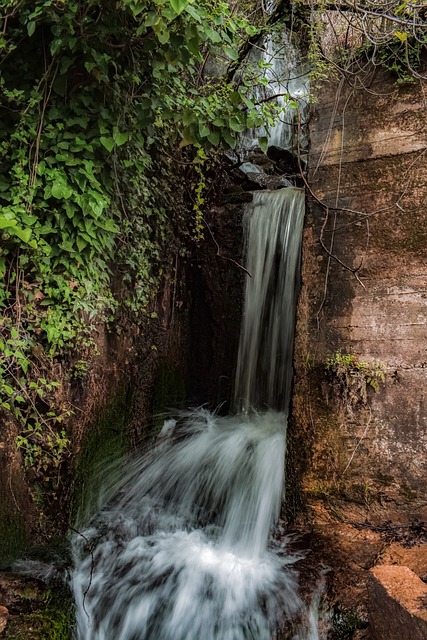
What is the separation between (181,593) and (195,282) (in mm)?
3986

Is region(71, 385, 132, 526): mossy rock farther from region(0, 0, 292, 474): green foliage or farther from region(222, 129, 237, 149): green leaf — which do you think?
region(222, 129, 237, 149): green leaf

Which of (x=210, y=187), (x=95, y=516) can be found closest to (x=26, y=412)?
(x=95, y=516)

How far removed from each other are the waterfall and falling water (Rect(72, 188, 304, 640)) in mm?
13

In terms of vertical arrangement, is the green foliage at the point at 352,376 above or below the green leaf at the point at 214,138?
below

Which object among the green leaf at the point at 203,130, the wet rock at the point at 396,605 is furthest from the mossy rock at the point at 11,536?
the green leaf at the point at 203,130

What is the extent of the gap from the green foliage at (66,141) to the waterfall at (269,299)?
6.31 feet

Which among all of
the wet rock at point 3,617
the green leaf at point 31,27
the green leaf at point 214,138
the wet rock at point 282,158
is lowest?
the wet rock at point 3,617

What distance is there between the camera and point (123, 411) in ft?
16.1

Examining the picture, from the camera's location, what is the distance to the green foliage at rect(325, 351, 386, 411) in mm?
3816

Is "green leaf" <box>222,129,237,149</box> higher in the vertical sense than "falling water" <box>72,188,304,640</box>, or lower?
higher

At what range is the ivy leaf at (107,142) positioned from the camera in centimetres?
376

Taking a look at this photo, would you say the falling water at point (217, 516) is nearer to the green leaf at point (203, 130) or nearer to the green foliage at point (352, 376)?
the green foliage at point (352, 376)

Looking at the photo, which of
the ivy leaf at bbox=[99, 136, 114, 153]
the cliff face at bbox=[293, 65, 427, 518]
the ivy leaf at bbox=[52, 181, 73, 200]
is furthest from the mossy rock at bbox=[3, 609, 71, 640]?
the ivy leaf at bbox=[99, 136, 114, 153]

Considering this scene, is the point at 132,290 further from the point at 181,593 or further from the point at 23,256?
the point at 181,593
